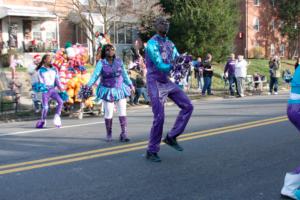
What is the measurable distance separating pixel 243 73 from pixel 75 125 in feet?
35.6

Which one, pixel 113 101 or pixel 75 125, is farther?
pixel 75 125

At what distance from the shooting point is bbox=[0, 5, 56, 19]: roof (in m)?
30.5

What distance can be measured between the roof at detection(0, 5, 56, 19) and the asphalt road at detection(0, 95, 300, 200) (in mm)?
21565

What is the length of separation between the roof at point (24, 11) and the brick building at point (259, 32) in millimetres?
19319

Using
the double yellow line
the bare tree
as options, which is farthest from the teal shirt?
the bare tree

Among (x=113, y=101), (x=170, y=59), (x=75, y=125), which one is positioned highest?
(x=170, y=59)

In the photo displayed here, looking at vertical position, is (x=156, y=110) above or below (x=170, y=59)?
below

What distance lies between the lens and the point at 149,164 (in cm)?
696

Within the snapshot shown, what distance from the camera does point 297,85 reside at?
5.05 m

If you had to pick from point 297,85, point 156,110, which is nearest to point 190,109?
point 156,110

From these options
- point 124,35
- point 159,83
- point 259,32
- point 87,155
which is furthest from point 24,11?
point 159,83

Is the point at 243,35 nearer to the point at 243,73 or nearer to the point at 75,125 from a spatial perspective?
the point at 243,73

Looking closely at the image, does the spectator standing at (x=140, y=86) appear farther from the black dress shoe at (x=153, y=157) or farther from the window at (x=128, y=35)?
the window at (x=128, y=35)

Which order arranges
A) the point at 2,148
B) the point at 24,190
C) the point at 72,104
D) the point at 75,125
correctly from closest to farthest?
the point at 24,190 → the point at 2,148 → the point at 75,125 → the point at 72,104
